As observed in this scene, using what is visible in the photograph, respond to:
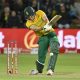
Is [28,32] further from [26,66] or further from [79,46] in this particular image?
[26,66]

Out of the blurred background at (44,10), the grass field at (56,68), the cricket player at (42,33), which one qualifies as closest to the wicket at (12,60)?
the grass field at (56,68)

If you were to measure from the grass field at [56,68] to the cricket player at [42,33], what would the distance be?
0.38 m

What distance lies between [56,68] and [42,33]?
2.88 metres

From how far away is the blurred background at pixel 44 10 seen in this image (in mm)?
24422

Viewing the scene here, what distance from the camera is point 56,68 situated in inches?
672

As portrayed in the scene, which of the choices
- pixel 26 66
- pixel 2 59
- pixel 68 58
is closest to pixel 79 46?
pixel 68 58

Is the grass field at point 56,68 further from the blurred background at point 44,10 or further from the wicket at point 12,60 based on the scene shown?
the blurred background at point 44,10

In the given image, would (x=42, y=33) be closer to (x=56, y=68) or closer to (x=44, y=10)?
→ (x=56, y=68)

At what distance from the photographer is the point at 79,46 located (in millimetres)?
23328

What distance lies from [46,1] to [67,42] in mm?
2923

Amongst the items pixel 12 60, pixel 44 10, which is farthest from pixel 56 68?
pixel 44 10

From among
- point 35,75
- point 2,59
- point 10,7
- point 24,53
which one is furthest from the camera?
point 10,7

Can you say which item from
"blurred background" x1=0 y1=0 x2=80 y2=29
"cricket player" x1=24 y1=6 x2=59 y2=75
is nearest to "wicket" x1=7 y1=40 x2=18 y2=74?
"cricket player" x1=24 y1=6 x2=59 y2=75

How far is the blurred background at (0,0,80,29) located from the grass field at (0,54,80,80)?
93.1 inches
